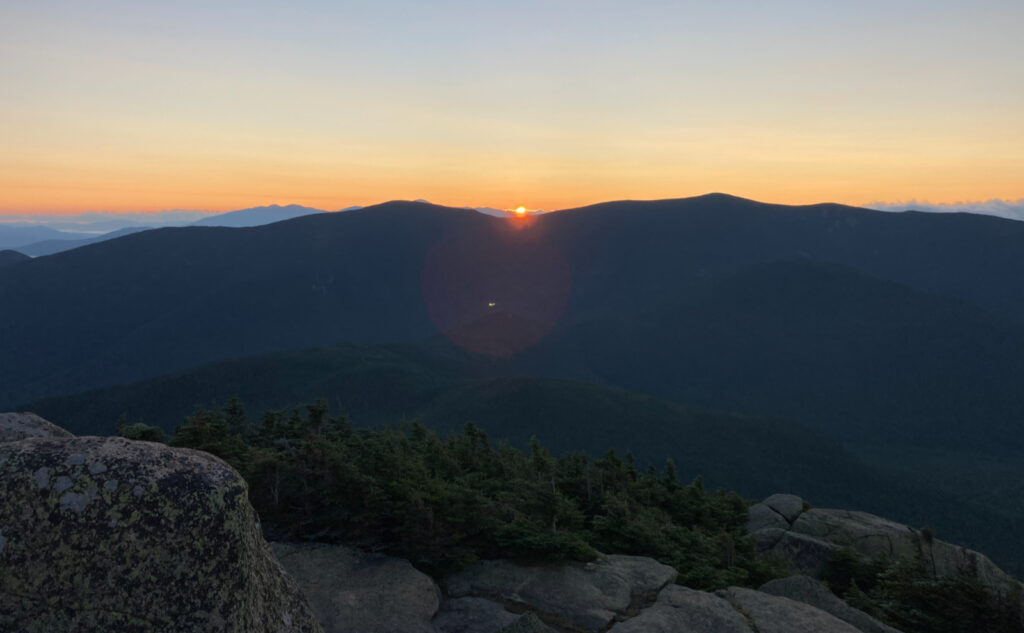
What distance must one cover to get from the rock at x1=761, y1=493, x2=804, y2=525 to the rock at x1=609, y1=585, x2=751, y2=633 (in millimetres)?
23452

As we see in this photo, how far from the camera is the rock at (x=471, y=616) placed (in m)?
9.52

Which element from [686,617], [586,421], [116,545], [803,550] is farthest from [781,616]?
[586,421]

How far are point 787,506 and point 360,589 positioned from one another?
97.6ft

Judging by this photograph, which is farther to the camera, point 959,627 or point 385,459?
point 959,627

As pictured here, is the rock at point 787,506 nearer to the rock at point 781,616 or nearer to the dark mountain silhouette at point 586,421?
the rock at point 781,616

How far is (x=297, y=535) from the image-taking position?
12.0 m

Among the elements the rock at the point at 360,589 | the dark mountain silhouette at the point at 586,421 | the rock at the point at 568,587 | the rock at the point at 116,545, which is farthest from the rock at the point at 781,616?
the dark mountain silhouette at the point at 586,421

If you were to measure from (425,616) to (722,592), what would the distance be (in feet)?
21.7

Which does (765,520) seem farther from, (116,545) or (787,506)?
(116,545)

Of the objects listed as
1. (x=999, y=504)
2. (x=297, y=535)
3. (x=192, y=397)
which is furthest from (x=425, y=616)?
(x=192, y=397)

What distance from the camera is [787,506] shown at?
106 feet

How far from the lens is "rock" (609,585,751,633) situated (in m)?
9.88

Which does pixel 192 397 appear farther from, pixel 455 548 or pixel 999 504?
pixel 999 504

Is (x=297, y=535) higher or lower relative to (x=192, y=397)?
higher
